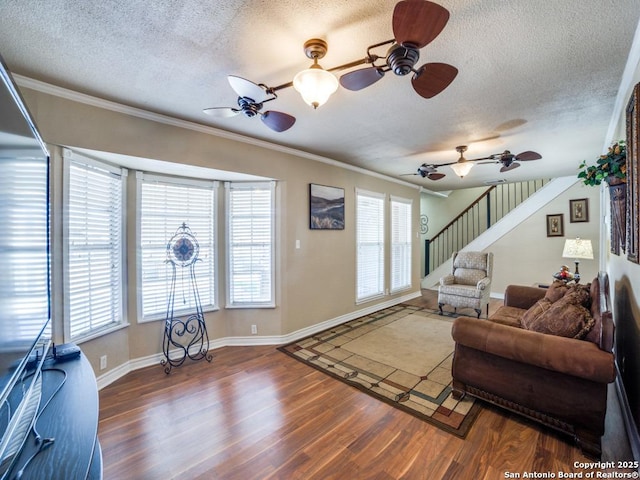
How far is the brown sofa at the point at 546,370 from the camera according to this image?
1.68 meters

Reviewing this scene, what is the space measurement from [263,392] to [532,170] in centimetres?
550

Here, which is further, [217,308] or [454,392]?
[217,308]

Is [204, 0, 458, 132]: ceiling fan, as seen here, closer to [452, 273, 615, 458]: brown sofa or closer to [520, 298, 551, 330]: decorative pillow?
[452, 273, 615, 458]: brown sofa

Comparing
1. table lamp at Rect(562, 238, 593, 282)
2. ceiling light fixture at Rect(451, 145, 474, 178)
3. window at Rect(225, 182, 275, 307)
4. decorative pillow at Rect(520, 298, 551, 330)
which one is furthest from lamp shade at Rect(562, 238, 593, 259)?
window at Rect(225, 182, 275, 307)

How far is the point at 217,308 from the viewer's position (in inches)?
137

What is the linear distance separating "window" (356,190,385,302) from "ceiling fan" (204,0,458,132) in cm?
308

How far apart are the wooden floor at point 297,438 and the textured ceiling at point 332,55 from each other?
2569mm

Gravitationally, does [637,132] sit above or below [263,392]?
above

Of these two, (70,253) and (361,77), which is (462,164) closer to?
(361,77)

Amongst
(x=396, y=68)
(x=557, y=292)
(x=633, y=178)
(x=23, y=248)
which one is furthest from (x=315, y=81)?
(x=557, y=292)

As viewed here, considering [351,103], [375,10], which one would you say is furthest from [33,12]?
[351,103]

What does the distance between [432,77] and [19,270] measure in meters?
2.05

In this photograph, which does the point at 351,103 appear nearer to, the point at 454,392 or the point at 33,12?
the point at 33,12

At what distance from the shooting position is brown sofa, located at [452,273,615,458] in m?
1.68
